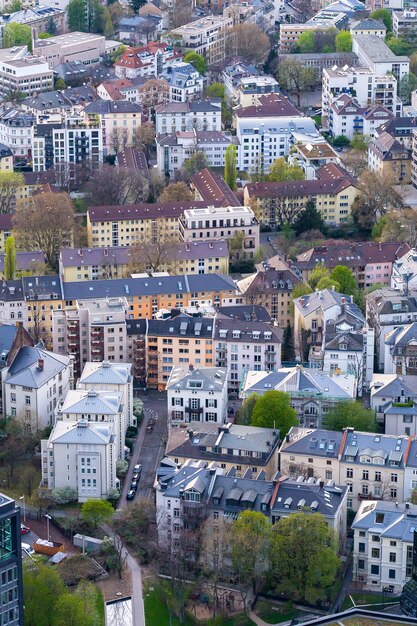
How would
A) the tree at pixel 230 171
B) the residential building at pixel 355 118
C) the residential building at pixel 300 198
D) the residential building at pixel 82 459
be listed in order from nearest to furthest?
the residential building at pixel 82 459
the residential building at pixel 300 198
the tree at pixel 230 171
the residential building at pixel 355 118

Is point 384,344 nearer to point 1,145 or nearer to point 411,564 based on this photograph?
point 411,564

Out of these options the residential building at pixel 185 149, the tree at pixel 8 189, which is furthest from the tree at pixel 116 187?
the residential building at pixel 185 149

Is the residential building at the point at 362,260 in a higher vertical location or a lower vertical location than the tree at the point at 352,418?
lower

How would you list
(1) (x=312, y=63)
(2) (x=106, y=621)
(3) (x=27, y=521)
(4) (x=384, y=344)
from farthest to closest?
(1) (x=312, y=63), (4) (x=384, y=344), (3) (x=27, y=521), (2) (x=106, y=621)

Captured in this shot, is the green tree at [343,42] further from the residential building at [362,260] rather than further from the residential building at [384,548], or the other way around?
the residential building at [384,548]

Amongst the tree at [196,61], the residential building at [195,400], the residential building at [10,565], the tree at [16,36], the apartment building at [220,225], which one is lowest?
the tree at [16,36]

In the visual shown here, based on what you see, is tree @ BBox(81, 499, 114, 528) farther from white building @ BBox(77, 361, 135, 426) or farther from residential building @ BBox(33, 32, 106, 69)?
residential building @ BBox(33, 32, 106, 69)

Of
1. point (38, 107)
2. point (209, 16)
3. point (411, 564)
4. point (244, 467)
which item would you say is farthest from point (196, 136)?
point (411, 564)
